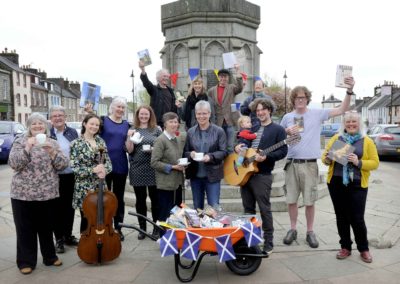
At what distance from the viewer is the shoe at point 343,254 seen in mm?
4254

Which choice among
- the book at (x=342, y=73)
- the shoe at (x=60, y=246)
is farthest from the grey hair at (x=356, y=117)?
the shoe at (x=60, y=246)

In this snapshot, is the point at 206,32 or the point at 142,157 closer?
the point at 142,157

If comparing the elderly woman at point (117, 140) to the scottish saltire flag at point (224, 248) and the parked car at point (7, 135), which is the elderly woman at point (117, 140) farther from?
the parked car at point (7, 135)

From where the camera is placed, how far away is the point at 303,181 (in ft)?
15.1

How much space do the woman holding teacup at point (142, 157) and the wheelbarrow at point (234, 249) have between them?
3.69 feet

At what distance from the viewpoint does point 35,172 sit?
3932 millimetres

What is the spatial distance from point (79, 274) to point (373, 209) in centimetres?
509

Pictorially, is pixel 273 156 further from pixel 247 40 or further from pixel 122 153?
pixel 247 40

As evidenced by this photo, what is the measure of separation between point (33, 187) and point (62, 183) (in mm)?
664

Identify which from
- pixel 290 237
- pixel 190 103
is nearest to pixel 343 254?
pixel 290 237

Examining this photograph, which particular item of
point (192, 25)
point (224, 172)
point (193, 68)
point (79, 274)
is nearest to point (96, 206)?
point (79, 274)

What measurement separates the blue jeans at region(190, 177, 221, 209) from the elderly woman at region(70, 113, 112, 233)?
111cm

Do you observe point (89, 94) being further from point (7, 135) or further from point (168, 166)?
point (7, 135)

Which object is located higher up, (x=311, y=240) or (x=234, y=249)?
(x=234, y=249)
